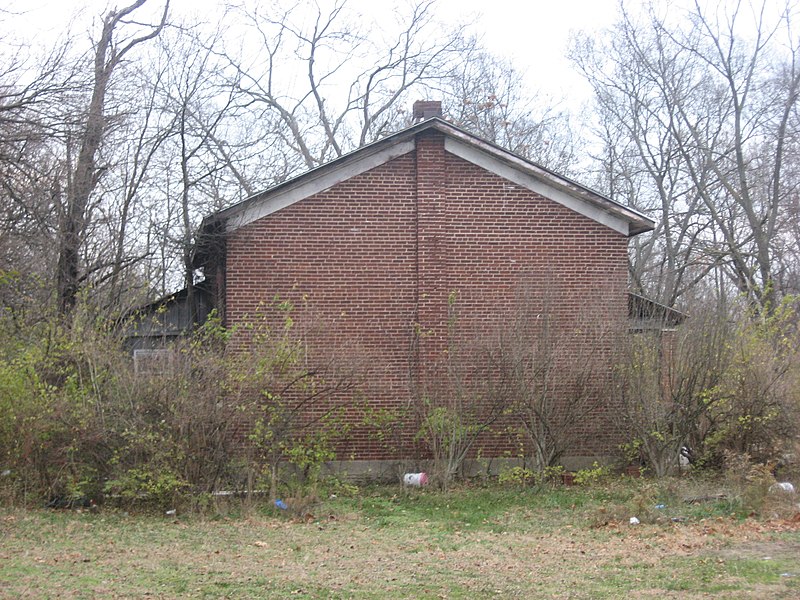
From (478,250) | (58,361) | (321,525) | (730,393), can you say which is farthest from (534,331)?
(58,361)

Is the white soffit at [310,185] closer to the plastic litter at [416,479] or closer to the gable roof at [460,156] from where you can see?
the gable roof at [460,156]

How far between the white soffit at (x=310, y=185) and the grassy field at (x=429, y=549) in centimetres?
527

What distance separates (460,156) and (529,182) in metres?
1.36

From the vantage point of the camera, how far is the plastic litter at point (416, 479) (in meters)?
14.8

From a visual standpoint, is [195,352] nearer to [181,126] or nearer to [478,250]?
[478,250]

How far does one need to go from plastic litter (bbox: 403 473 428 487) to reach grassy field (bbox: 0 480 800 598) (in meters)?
0.45

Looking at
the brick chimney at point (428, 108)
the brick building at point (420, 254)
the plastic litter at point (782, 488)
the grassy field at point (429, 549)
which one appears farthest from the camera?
the brick chimney at point (428, 108)

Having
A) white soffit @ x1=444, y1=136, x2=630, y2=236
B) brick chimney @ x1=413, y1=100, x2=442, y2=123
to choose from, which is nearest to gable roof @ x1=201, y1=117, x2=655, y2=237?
white soffit @ x1=444, y1=136, x2=630, y2=236

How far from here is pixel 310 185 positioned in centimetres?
1595

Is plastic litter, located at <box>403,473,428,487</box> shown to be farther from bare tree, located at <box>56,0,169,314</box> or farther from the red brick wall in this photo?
bare tree, located at <box>56,0,169,314</box>

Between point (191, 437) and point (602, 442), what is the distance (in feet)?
23.7

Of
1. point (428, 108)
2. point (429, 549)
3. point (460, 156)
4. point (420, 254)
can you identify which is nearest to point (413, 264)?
point (420, 254)

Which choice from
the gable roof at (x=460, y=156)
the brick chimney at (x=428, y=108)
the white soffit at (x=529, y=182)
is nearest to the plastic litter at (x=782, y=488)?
the gable roof at (x=460, y=156)

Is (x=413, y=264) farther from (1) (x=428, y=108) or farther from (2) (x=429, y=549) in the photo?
(2) (x=429, y=549)
